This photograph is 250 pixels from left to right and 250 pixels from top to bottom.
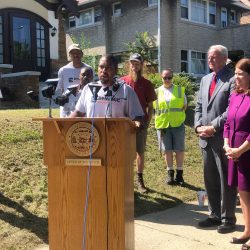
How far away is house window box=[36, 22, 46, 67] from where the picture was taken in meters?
18.6

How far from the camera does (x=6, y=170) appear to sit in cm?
714

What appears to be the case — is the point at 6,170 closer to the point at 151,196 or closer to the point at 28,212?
the point at 28,212

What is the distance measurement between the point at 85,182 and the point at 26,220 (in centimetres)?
218

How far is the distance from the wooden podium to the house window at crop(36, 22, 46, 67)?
15.3m

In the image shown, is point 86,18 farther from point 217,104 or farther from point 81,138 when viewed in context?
point 81,138

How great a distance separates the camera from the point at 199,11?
27.6 meters

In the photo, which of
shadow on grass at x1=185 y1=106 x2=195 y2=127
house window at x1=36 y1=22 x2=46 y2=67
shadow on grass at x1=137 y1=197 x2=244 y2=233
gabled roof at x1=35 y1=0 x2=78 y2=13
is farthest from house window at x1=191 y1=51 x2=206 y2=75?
shadow on grass at x1=137 y1=197 x2=244 y2=233

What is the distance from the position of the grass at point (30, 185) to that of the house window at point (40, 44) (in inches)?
343

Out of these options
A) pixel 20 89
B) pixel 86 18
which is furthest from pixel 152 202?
pixel 86 18

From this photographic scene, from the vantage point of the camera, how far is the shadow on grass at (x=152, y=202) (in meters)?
6.46

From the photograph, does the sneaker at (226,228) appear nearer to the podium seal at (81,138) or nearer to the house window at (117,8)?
the podium seal at (81,138)

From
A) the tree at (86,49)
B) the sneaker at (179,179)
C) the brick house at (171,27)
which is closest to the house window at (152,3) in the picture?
the brick house at (171,27)

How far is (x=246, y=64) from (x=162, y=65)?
20.8m

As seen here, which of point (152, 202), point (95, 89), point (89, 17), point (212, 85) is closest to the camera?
point (95, 89)
